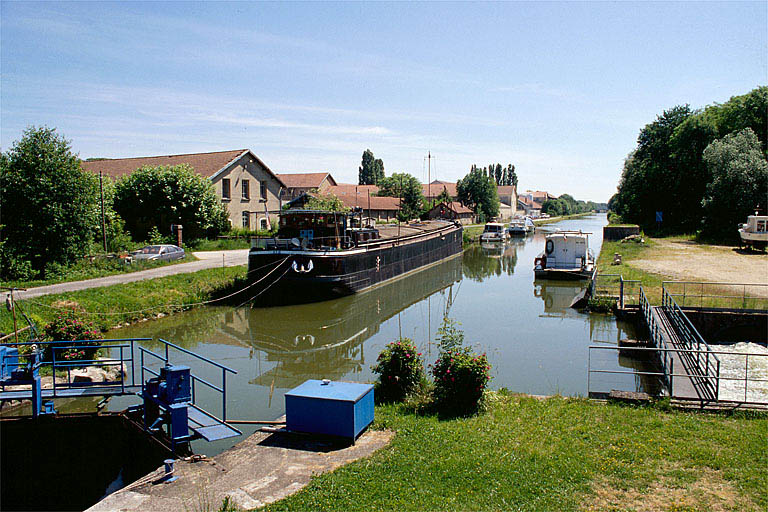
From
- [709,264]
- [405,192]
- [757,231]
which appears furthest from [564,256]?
Result: [405,192]

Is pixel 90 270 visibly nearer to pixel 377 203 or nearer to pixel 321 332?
pixel 321 332

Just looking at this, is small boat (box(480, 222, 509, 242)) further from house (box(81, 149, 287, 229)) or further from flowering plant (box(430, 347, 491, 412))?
flowering plant (box(430, 347, 491, 412))

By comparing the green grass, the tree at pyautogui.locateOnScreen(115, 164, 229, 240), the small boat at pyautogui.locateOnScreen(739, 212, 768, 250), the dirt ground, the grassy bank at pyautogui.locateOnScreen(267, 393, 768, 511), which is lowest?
the grassy bank at pyautogui.locateOnScreen(267, 393, 768, 511)

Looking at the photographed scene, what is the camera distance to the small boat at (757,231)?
3048cm

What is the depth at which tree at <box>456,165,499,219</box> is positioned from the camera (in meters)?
88.6

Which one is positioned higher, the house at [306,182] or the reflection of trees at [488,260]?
the house at [306,182]

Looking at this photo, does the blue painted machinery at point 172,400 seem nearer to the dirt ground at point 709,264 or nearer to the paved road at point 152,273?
the paved road at point 152,273

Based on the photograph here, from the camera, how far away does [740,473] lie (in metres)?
6.19

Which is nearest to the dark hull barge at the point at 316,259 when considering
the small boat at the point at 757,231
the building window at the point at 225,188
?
the building window at the point at 225,188

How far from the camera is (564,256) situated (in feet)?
100

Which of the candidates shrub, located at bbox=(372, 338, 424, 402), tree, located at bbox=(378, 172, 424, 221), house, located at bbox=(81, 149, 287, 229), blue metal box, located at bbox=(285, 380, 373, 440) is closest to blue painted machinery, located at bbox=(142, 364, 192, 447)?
blue metal box, located at bbox=(285, 380, 373, 440)

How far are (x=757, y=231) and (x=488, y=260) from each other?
19.0 metres

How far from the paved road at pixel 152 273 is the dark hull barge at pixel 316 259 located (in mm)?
3948

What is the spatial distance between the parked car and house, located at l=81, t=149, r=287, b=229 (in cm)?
1051
